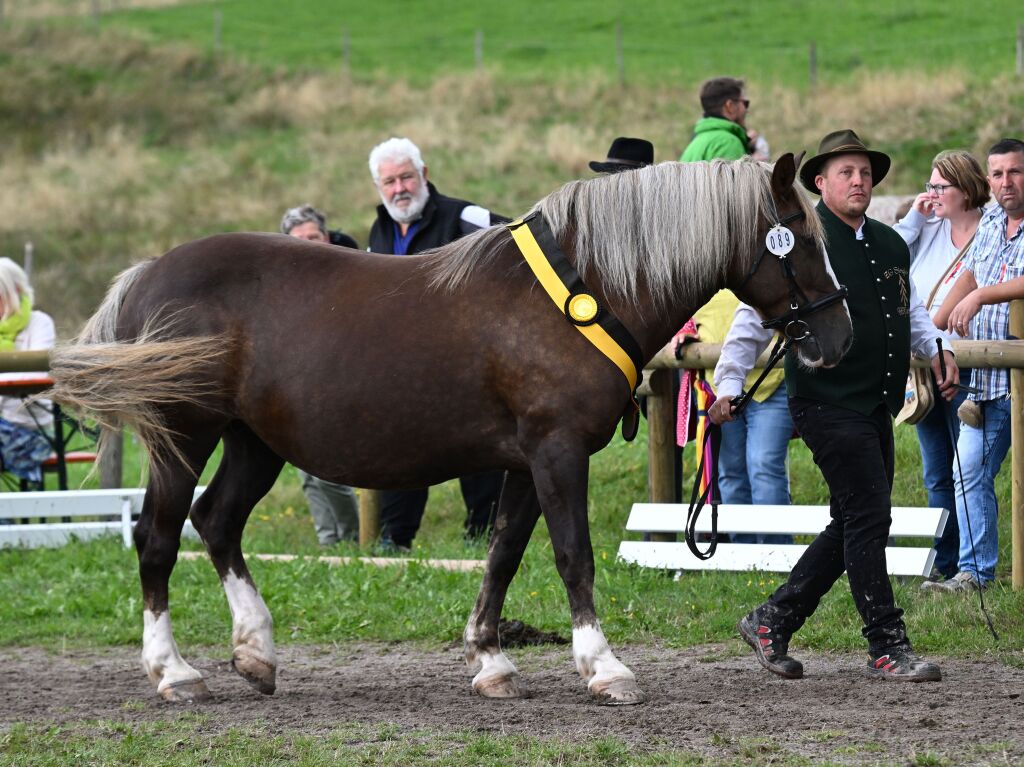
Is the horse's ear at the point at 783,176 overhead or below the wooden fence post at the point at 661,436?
overhead

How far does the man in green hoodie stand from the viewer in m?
8.05

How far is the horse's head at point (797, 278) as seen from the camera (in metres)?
5.03

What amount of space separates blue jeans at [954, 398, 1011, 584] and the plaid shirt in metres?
0.11

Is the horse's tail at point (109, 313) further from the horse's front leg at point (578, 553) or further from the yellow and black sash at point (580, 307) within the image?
the horse's front leg at point (578, 553)

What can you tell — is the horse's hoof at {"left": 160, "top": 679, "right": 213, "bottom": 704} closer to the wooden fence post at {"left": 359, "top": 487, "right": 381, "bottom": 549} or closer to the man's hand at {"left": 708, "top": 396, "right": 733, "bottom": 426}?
the man's hand at {"left": 708, "top": 396, "right": 733, "bottom": 426}

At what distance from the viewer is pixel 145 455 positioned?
569cm

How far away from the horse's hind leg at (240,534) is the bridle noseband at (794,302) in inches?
88.7

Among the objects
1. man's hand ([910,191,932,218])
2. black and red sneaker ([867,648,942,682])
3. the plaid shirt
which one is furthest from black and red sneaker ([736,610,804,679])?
man's hand ([910,191,932,218])

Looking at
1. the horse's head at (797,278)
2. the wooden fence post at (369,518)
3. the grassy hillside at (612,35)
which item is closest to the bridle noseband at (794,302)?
the horse's head at (797,278)

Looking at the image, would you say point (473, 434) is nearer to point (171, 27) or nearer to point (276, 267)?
point (276, 267)

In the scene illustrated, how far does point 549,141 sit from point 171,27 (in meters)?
17.0

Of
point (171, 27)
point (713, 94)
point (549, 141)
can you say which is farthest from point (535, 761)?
point (171, 27)

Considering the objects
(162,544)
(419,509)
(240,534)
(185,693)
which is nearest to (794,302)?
(240,534)

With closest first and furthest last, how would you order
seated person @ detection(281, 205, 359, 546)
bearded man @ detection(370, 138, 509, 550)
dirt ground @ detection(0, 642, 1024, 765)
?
dirt ground @ detection(0, 642, 1024, 765) → bearded man @ detection(370, 138, 509, 550) → seated person @ detection(281, 205, 359, 546)
